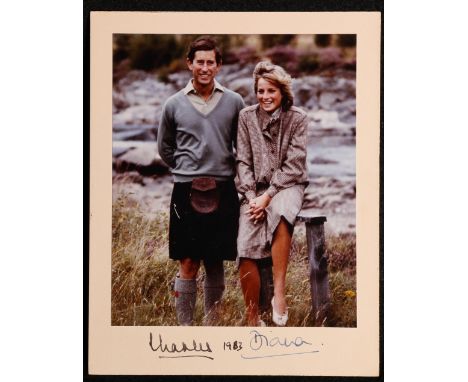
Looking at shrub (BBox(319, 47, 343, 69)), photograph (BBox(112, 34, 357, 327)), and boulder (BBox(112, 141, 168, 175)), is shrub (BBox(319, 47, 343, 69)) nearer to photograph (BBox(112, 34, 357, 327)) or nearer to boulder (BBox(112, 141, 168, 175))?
photograph (BBox(112, 34, 357, 327))

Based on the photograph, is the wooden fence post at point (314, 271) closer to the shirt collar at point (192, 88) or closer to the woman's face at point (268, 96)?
the woman's face at point (268, 96)

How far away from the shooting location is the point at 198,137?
13.8ft

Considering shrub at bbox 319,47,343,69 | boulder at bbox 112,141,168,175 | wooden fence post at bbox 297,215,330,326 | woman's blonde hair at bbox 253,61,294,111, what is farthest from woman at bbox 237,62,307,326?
boulder at bbox 112,141,168,175

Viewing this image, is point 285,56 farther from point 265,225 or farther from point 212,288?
point 212,288

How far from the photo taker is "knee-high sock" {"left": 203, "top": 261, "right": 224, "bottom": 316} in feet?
13.9

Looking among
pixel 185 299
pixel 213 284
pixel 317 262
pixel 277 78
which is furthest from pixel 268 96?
pixel 185 299

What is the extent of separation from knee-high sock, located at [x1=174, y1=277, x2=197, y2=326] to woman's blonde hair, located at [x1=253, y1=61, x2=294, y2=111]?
1.08 m

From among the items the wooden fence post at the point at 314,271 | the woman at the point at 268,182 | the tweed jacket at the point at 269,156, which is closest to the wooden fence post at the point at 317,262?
the wooden fence post at the point at 314,271

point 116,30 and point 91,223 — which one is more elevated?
point 116,30

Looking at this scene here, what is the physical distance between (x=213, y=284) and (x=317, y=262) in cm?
57

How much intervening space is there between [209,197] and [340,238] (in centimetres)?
74

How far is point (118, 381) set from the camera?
4219 mm

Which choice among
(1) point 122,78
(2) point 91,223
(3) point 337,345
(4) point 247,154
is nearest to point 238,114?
(4) point 247,154

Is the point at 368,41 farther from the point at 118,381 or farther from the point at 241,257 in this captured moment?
the point at 118,381
